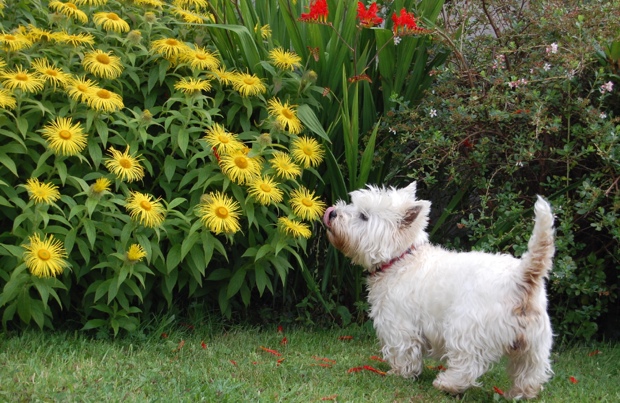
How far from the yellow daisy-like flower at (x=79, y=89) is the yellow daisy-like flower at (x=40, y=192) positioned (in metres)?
0.56

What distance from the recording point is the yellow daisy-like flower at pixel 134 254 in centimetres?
455

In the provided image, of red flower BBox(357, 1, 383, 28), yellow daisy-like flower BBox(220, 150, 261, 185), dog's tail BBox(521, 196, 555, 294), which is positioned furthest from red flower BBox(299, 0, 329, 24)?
dog's tail BBox(521, 196, 555, 294)

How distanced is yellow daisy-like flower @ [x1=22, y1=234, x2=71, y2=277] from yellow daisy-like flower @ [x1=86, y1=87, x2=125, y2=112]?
0.82 m

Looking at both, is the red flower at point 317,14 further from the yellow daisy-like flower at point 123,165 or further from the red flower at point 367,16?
the yellow daisy-like flower at point 123,165

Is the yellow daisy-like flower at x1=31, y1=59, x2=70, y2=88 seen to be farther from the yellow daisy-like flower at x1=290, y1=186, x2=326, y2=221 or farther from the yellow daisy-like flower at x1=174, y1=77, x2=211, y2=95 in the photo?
the yellow daisy-like flower at x1=290, y1=186, x2=326, y2=221

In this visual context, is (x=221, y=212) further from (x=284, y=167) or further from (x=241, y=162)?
(x=284, y=167)

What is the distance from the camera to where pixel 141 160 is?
16.1ft

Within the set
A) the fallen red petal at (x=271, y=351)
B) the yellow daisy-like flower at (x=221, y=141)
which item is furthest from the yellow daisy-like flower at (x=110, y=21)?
the fallen red petal at (x=271, y=351)

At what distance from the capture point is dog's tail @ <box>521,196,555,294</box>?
3.64 metres

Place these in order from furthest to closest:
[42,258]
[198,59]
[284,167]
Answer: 1. [198,59]
2. [284,167]
3. [42,258]

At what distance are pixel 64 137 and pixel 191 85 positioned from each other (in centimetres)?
89

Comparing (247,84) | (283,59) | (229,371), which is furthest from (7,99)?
(229,371)

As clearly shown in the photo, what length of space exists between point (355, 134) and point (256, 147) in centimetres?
76

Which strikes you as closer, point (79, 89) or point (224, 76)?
point (79, 89)
